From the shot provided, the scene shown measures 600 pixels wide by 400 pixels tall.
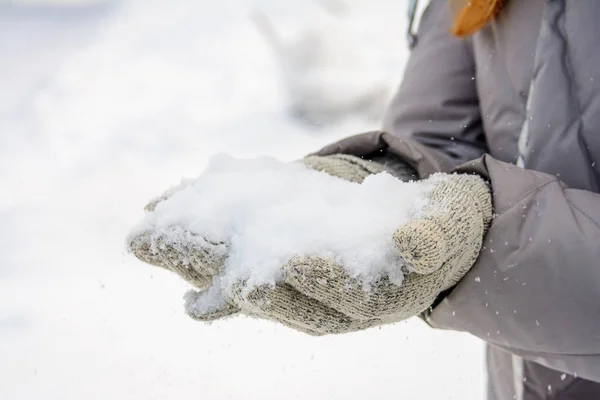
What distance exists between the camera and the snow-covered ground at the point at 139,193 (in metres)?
1.58

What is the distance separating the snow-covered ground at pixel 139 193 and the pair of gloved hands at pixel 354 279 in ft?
2.94

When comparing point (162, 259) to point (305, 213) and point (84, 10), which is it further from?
point (84, 10)

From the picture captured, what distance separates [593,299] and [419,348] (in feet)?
3.27

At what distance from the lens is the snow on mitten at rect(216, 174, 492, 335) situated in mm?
589

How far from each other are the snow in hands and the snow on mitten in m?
0.02

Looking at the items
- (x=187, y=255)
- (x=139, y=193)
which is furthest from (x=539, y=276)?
(x=139, y=193)

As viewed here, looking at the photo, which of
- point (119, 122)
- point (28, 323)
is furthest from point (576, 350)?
point (119, 122)

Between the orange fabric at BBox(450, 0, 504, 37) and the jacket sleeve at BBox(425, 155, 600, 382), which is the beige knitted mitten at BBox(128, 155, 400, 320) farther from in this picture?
the orange fabric at BBox(450, 0, 504, 37)

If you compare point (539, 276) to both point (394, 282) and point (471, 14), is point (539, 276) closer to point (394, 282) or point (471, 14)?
point (394, 282)

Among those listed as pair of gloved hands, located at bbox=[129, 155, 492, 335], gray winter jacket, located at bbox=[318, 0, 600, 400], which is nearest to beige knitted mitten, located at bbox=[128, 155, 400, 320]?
pair of gloved hands, located at bbox=[129, 155, 492, 335]

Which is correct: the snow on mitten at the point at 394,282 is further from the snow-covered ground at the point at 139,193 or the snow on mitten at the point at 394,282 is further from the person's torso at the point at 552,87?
the snow-covered ground at the point at 139,193

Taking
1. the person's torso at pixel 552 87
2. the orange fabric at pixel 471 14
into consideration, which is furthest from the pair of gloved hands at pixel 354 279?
the orange fabric at pixel 471 14

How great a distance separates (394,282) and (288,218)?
0.16 metres

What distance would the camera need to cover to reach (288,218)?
0.71 m
